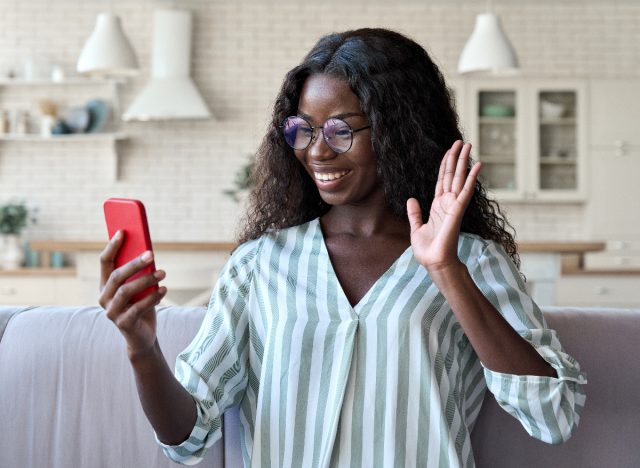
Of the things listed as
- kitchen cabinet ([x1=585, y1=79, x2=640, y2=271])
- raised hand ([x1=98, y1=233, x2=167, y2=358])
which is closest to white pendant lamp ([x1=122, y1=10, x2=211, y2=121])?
kitchen cabinet ([x1=585, y1=79, x2=640, y2=271])

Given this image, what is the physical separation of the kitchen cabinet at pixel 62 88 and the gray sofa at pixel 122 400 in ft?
18.2

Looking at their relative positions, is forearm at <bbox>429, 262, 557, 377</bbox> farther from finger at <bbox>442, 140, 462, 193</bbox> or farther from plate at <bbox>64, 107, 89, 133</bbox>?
plate at <bbox>64, 107, 89, 133</bbox>

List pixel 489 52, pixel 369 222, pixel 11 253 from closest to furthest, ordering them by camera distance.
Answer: pixel 369 222
pixel 489 52
pixel 11 253

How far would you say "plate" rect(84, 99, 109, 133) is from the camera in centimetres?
735

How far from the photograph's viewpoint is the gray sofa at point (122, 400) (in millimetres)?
1713

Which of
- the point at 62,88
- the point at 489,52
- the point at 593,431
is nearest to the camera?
the point at 593,431

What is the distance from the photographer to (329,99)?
153cm

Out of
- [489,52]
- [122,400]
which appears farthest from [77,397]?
[489,52]

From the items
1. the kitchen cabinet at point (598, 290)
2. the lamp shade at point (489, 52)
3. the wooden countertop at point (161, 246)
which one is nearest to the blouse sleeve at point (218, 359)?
the wooden countertop at point (161, 246)

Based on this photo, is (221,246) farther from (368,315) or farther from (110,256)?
(110,256)

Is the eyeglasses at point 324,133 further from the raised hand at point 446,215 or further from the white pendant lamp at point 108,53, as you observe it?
the white pendant lamp at point 108,53

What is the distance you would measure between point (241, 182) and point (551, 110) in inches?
103

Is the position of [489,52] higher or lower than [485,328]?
higher

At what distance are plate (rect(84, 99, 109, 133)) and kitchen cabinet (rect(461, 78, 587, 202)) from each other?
2.94 m
